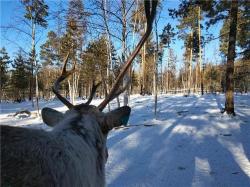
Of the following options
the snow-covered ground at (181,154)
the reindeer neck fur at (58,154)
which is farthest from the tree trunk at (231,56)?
the reindeer neck fur at (58,154)

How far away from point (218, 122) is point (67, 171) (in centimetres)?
1085

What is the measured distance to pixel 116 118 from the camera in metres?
2.85

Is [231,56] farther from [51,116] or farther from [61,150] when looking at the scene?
[61,150]

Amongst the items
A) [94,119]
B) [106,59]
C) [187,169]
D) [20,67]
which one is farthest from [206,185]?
[20,67]

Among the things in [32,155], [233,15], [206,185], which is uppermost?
[233,15]

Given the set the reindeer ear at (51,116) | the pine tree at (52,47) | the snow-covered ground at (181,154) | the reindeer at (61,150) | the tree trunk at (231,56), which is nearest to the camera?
the reindeer at (61,150)

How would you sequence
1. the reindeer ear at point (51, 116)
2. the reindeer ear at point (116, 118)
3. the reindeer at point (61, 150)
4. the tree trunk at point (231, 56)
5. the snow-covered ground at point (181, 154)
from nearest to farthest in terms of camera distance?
1. the reindeer at point (61, 150)
2. the reindeer ear at point (116, 118)
3. the reindeer ear at point (51, 116)
4. the snow-covered ground at point (181, 154)
5. the tree trunk at point (231, 56)

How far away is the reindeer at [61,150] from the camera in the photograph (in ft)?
5.63

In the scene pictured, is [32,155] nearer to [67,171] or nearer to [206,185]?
[67,171]

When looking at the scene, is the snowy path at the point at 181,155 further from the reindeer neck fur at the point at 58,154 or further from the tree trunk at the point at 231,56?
the reindeer neck fur at the point at 58,154

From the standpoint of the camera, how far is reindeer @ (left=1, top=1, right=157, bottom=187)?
5.63 ft

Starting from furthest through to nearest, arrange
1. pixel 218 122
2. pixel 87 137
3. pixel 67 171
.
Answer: pixel 218 122
pixel 87 137
pixel 67 171

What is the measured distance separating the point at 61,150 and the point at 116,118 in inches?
34.5

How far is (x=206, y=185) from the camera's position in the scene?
5863 millimetres
